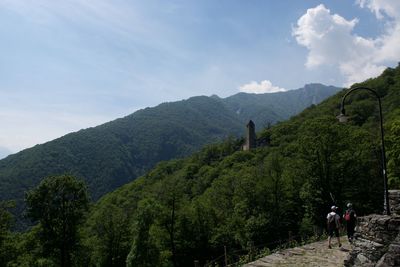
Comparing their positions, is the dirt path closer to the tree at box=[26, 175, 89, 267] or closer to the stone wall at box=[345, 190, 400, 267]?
the stone wall at box=[345, 190, 400, 267]

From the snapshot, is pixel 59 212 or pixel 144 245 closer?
pixel 59 212

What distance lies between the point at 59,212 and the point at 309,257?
25443 millimetres

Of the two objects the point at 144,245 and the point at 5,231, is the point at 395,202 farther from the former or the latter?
the point at 5,231

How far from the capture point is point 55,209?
3519 cm

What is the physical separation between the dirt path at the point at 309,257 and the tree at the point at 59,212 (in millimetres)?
23418

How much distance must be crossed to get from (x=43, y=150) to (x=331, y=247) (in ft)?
551

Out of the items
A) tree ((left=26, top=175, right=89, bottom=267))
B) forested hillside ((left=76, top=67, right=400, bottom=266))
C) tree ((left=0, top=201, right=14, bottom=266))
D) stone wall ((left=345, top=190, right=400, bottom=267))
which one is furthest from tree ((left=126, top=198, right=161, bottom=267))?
stone wall ((left=345, top=190, right=400, bottom=267))

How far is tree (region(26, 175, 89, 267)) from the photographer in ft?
113

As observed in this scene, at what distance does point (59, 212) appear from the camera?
116 feet

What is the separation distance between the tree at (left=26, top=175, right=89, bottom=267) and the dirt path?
2342 centimetres

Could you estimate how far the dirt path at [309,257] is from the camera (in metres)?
15.8

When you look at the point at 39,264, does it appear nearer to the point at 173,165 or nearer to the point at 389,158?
the point at 389,158

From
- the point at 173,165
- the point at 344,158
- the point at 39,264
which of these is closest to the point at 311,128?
the point at 344,158

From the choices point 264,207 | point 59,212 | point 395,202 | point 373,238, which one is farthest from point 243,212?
point 373,238
